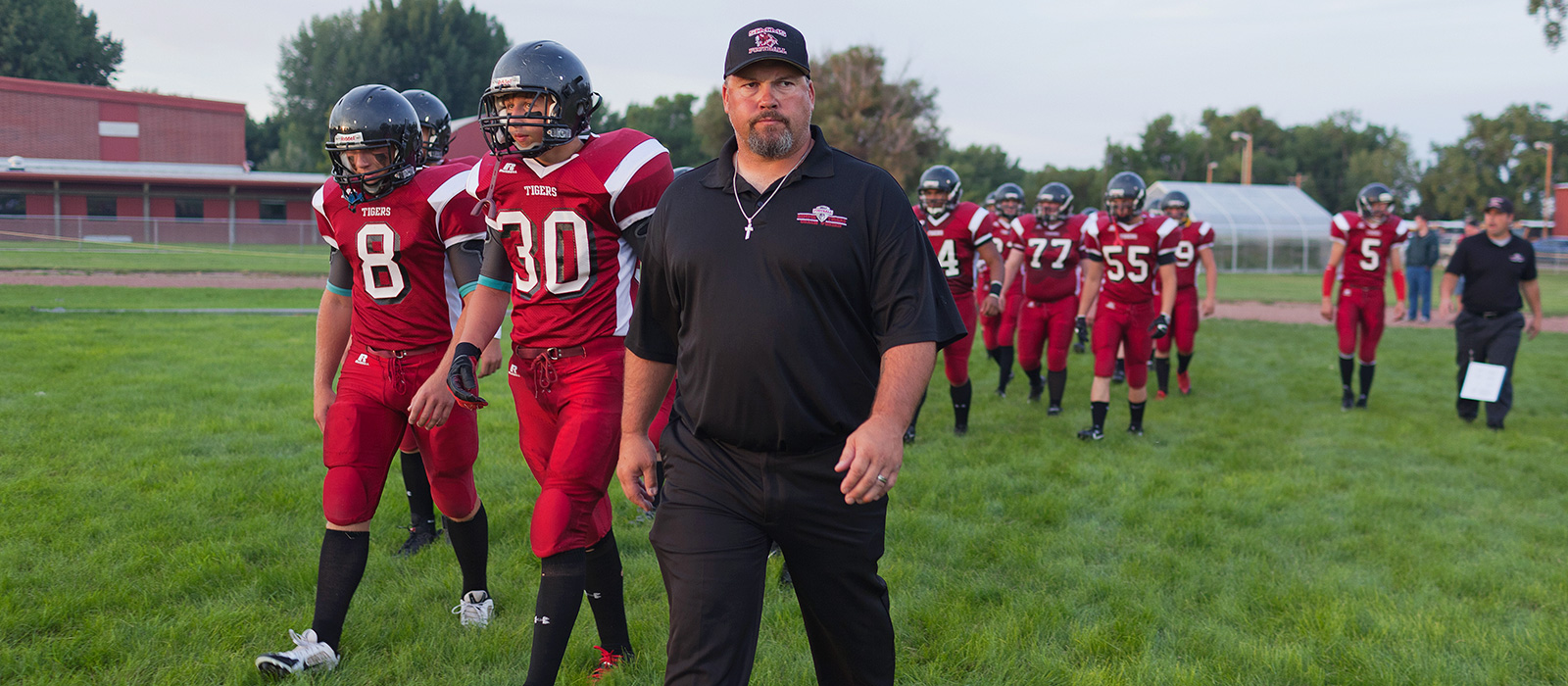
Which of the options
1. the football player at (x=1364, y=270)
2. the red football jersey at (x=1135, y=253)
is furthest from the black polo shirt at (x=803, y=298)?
the football player at (x=1364, y=270)

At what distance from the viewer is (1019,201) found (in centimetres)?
1130

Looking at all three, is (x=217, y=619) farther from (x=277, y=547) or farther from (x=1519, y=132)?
(x=1519, y=132)

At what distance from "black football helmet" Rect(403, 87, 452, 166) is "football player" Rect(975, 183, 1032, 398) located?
20.1 ft

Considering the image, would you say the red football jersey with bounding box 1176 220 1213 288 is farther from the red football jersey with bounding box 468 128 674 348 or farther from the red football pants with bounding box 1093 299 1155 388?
the red football jersey with bounding box 468 128 674 348

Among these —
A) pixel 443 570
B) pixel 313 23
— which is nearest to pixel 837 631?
pixel 443 570

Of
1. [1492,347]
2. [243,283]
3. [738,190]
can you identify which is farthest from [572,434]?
[243,283]

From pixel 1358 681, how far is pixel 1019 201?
8122 millimetres

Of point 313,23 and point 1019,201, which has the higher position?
point 313,23

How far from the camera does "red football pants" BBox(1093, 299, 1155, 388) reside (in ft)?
26.6

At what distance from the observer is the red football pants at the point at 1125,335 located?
8.10m

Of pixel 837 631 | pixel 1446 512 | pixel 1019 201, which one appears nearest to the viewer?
pixel 837 631

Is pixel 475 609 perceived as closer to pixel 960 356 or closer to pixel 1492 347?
pixel 960 356

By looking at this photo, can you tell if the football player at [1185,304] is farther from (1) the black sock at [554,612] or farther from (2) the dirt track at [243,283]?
(2) the dirt track at [243,283]

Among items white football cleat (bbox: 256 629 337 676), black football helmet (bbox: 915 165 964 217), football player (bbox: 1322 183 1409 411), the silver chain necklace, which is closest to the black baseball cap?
the silver chain necklace
